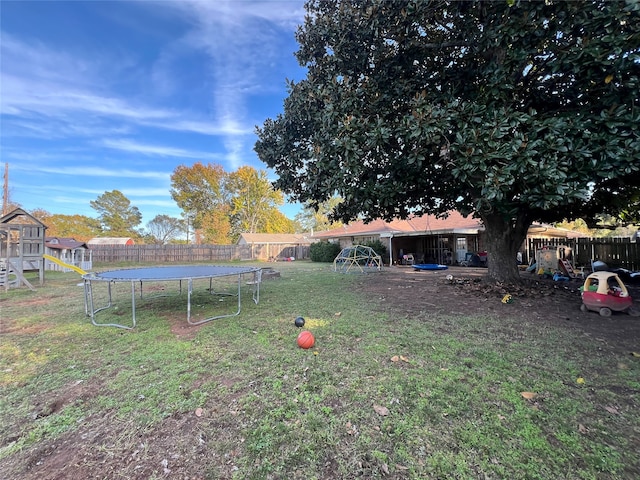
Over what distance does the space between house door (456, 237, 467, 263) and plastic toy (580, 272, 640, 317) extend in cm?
1173

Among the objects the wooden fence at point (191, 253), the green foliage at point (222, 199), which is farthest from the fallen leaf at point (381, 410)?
the green foliage at point (222, 199)

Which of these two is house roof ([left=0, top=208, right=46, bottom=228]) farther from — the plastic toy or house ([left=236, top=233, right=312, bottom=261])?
house ([left=236, top=233, right=312, bottom=261])

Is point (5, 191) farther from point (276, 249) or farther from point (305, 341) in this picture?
point (305, 341)

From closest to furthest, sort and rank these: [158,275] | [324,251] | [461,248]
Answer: [158,275]
[461,248]
[324,251]

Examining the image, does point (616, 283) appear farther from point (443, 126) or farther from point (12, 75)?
point (12, 75)

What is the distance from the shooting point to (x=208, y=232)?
115ft

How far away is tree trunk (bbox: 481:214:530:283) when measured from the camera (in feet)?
24.4

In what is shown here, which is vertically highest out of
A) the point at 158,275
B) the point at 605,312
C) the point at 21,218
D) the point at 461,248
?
the point at 21,218

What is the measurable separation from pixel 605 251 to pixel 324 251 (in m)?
15.2

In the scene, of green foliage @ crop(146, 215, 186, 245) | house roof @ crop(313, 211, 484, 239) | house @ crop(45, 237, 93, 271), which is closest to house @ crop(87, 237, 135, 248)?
green foliage @ crop(146, 215, 186, 245)

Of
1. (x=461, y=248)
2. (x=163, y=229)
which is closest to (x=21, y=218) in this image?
(x=461, y=248)

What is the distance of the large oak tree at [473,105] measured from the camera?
4.04m

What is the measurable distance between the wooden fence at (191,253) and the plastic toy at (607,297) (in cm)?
2288

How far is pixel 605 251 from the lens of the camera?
468 inches
